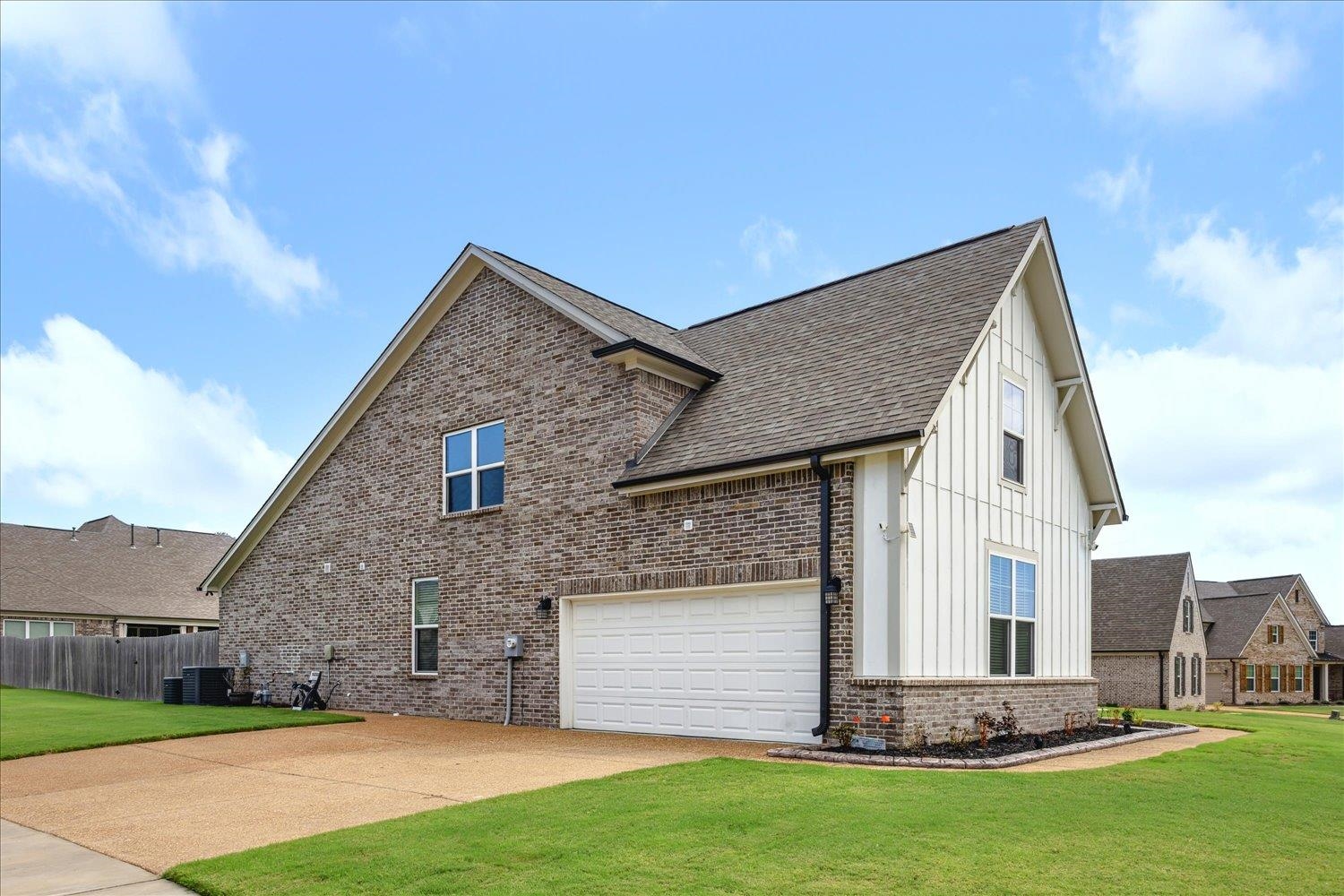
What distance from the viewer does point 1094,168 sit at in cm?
1509

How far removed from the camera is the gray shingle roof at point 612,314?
A: 677 inches

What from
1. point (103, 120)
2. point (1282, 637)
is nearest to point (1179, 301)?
point (103, 120)

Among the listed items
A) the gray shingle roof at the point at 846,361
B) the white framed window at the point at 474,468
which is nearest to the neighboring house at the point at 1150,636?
the gray shingle roof at the point at 846,361

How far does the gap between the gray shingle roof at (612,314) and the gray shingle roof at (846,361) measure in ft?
2.01

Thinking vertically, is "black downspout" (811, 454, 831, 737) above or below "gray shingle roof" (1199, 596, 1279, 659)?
above

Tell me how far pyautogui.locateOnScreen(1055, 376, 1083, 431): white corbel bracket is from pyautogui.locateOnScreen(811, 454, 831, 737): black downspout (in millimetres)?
6332

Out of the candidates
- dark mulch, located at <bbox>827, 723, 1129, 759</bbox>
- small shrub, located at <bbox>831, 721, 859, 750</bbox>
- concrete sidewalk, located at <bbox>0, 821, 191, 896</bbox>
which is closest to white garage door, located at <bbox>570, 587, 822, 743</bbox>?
small shrub, located at <bbox>831, 721, 859, 750</bbox>

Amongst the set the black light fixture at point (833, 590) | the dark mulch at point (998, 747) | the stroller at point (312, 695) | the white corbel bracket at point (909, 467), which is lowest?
the stroller at point (312, 695)

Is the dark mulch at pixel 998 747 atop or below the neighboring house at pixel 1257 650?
atop

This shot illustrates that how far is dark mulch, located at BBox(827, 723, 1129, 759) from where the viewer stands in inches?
463

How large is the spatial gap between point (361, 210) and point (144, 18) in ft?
19.1

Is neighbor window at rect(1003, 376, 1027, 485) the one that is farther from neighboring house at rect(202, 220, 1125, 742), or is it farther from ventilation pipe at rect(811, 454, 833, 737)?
ventilation pipe at rect(811, 454, 833, 737)

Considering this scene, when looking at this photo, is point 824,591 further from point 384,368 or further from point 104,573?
point 104,573

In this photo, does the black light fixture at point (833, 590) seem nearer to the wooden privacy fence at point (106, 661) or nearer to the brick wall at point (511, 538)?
the brick wall at point (511, 538)
